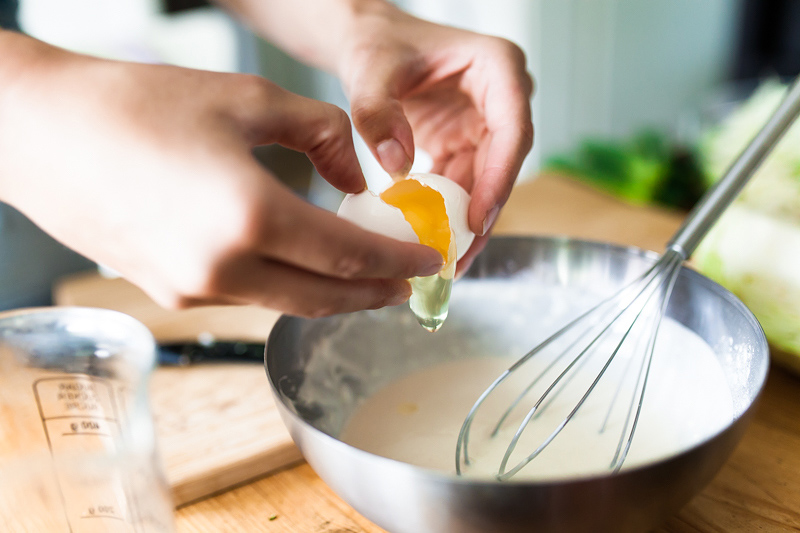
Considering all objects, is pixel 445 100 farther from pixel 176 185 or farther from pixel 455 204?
pixel 176 185

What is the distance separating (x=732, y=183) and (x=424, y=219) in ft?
0.95

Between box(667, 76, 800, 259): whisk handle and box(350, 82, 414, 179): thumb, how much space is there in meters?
0.25

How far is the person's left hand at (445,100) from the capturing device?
0.47m

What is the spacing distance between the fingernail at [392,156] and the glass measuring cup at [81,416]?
0.20 metres

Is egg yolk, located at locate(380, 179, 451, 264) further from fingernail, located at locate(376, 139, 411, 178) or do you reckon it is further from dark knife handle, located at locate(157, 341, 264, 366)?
dark knife handle, located at locate(157, 341, 264, 366)

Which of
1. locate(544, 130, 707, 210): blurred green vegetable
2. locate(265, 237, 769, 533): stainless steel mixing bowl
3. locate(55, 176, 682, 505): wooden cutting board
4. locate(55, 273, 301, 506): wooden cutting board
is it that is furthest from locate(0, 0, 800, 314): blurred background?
locate(265, 237, 769, 533): stainless steel mixing bowl

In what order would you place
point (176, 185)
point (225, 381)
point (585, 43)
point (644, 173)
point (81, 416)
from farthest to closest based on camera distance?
point (585, 43) → point (644, 173) → point (225, 381) → point (81, 416) → point (176, 185)

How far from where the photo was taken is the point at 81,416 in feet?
1.33

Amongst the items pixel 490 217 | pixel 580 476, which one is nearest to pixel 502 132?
pixel 490 217

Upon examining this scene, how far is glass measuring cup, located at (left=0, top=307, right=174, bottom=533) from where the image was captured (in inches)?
13.0

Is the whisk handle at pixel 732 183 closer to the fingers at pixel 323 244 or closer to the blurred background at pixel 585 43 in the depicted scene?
the fingers at pixel 323 244

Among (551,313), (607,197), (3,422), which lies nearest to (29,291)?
(3,422)

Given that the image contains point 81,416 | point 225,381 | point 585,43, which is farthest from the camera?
point 585,43

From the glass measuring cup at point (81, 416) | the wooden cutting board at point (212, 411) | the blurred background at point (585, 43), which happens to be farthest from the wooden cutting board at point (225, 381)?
the blurred background at point (585, 43)
